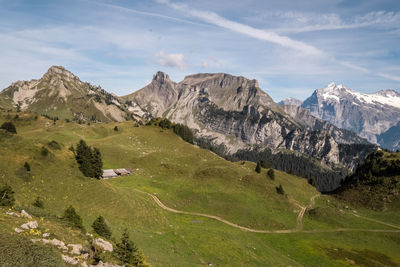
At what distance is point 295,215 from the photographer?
267 feet

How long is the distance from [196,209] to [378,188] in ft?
280

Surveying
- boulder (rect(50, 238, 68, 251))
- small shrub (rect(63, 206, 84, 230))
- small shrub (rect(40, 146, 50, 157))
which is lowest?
small shrub (rect(63, 206, 84, 230))

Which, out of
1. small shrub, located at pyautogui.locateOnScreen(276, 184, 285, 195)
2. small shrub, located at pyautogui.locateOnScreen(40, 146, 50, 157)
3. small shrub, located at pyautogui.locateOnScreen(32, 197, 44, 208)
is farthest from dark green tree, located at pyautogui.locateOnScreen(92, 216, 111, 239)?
small shrub, located at pyautogui.locateOnScreen(276, 184, 285, 195)

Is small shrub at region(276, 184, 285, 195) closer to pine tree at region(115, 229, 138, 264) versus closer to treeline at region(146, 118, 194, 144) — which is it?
pine tree at region(115, 229, 138, 264)

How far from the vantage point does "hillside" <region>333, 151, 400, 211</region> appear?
9556 centimetres

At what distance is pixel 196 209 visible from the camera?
3056 inches

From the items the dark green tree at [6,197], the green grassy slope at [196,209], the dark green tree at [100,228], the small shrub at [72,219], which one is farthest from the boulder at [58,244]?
the dark green tree at [6,197]

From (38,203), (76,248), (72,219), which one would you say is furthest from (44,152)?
(76,248)

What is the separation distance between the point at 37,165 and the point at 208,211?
50.9 metres

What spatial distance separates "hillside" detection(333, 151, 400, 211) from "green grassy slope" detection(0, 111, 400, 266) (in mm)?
7657

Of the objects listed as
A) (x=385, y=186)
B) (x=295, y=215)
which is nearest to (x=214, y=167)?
(x=295, y=215)

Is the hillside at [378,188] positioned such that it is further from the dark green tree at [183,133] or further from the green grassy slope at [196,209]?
the dark green tree at [183,133]

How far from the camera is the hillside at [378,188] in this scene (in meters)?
95.6

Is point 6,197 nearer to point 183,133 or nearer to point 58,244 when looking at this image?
point 58,244
